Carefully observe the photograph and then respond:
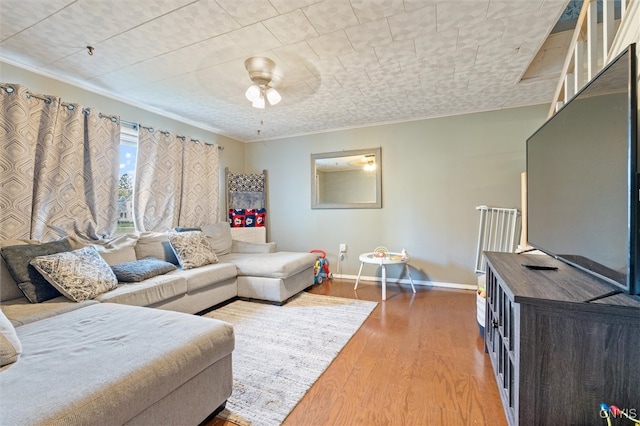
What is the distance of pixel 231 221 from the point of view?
4535 millimetres

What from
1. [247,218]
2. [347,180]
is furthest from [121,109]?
[347,180]

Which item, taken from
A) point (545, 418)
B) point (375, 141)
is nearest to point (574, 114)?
point (545, 418)

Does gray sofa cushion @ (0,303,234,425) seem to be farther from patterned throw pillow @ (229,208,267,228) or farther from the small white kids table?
patterned throw pillow @ (229,208,267,228)

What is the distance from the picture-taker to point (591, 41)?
1648 mm

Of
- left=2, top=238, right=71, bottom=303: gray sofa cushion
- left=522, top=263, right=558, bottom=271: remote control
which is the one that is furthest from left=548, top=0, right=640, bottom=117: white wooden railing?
left=2, top=238, right=71, bottom=303: gray sofa cushion

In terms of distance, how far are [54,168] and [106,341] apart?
6.69 feet

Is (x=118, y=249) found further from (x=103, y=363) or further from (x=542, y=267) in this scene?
(x=542, y=267)

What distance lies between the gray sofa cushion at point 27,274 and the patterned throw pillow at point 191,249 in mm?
1071

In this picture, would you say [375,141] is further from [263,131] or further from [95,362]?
[95,362]

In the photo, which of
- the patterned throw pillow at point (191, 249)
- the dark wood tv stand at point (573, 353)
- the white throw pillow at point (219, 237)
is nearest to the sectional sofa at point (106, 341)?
the patterned throw pillow at point (191, 249)

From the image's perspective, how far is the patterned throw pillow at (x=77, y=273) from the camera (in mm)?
1919

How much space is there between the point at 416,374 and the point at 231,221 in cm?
353

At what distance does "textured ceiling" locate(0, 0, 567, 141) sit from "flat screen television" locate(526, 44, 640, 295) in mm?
962

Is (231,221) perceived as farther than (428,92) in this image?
Yes
